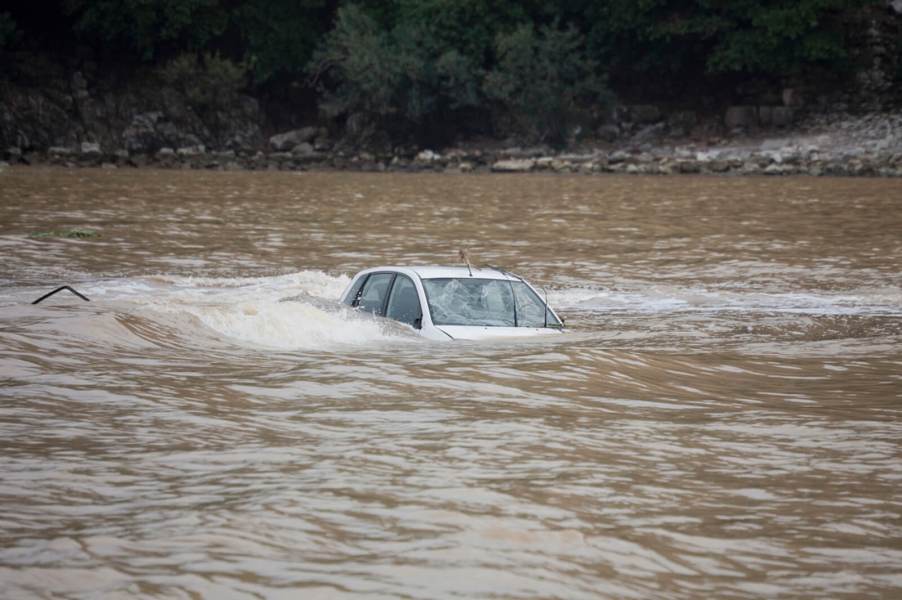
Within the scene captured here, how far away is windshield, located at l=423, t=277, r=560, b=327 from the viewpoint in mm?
13070

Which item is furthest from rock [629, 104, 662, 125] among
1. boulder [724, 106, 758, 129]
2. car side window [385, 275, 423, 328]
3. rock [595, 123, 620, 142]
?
car side window [385, 275, 423, 328]

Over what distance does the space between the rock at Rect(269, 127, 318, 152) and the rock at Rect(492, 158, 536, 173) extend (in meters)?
13.8

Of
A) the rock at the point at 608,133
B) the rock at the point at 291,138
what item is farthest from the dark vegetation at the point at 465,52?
the rock at the point at 291,138

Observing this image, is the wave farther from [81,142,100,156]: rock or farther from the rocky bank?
[81,142,100,156]: rock

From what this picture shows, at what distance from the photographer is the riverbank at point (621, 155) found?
60.3 metres

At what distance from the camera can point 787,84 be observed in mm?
69375

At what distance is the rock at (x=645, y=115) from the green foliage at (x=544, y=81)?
7.15 feet

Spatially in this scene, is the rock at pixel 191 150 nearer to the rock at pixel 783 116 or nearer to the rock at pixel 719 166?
the rock at pixel 719 166

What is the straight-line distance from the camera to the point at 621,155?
65875 mm

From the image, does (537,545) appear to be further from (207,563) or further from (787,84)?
(787,84)

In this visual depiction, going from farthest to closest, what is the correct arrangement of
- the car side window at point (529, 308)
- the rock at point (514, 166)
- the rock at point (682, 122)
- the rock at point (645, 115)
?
the rock at point (645, 115) → the rock at point (682, 122) → the rock at point (514, 166) → the car side window at point (529, 308)

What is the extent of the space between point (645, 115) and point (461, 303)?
6114 centimetres

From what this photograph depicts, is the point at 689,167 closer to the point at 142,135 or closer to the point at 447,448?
the point at 142,135

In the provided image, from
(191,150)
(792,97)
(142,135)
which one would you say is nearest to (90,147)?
(142,135)
